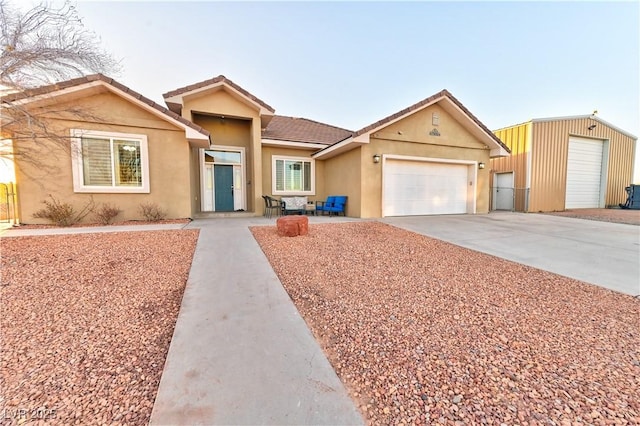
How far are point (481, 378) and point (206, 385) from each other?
186 centimetres

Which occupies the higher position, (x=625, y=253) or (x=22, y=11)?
(x=22, y=11)

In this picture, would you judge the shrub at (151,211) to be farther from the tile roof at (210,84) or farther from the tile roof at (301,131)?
the tile roof at (301,131)

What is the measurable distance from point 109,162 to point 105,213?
1.65m

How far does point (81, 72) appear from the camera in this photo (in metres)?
6.81

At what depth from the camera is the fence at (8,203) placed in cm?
768

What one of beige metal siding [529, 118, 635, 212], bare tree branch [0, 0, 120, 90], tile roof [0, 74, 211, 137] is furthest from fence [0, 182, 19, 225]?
beige metal siding [529, 118, 635, 212]

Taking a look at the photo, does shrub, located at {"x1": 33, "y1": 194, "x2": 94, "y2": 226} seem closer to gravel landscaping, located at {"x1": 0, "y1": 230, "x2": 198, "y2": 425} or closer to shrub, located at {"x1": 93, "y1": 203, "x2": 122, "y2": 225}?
shrub, located at {"x1": 93, "y1": 203, "x2": 122, "y2": 225}

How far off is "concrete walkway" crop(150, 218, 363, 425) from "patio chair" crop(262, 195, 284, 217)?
7.62 meters

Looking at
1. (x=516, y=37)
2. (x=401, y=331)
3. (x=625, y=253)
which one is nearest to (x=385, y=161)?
(x=625, y=253)

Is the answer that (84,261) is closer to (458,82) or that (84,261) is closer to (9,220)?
(9,220)

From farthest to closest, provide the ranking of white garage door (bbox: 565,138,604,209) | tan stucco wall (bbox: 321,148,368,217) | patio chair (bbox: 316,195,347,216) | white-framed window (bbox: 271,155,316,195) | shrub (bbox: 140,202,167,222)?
1. white garage door (bbox: 565,138,604,209)
2. white-framed window (bbox: 271,155,316,195)
3. patio chair (bbox: 316,195,347,216)
4. tan stucco wall (bbox: 321,148,368,217)
5. shrub (bbox: 140,202,167,222)

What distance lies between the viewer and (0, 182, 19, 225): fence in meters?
7.68

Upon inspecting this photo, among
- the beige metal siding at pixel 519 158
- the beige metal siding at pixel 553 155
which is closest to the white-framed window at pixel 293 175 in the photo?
the beige metal siding at pixel 519 158

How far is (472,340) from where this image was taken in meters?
2.26
